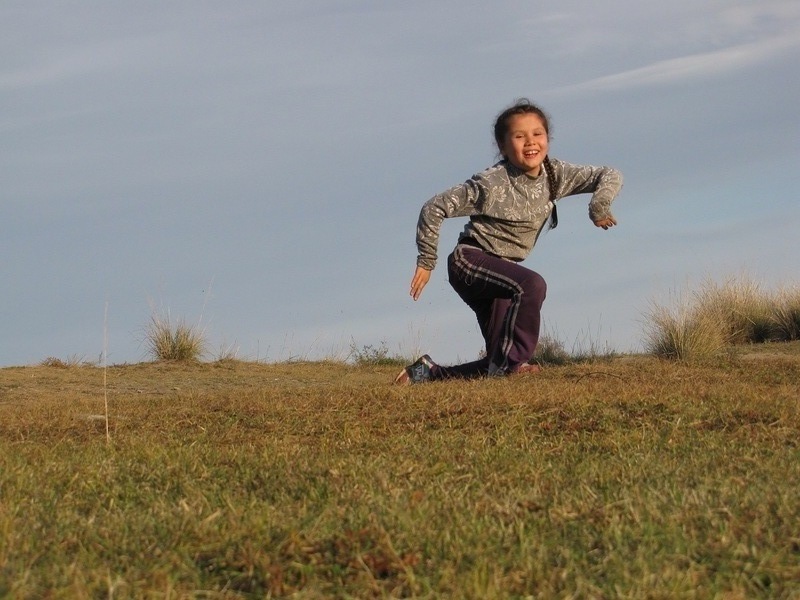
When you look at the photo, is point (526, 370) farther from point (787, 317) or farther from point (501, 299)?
point (787, 317)

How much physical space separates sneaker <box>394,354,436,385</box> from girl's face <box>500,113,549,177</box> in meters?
1.69

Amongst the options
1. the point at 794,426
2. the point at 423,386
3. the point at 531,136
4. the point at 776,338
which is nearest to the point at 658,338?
the point at 776,338

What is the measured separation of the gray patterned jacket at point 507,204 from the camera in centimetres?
800

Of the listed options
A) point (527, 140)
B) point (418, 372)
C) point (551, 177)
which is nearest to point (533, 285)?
point (551, 177)

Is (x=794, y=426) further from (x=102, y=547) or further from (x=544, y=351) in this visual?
(x=544, y=351)

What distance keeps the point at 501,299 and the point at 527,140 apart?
1.20 metres

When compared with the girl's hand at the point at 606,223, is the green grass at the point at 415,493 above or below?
below

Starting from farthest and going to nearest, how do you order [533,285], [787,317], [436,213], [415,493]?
[787,317] < [436,213] < [533,285] < [415,493]

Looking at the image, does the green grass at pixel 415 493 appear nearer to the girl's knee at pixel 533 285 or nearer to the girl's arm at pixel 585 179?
the girl's knee at pixel 533 285

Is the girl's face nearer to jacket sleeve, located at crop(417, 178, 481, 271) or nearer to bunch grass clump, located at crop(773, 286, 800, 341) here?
jacket sleeve, located at crop(417, 178, 481, 271)

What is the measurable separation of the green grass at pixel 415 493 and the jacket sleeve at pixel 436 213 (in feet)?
3.92

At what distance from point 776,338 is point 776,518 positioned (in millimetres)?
11129

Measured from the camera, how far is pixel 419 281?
312 inches

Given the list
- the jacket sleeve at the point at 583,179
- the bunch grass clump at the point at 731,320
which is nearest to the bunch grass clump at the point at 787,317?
the bunch grass clump at the point at 731,320
